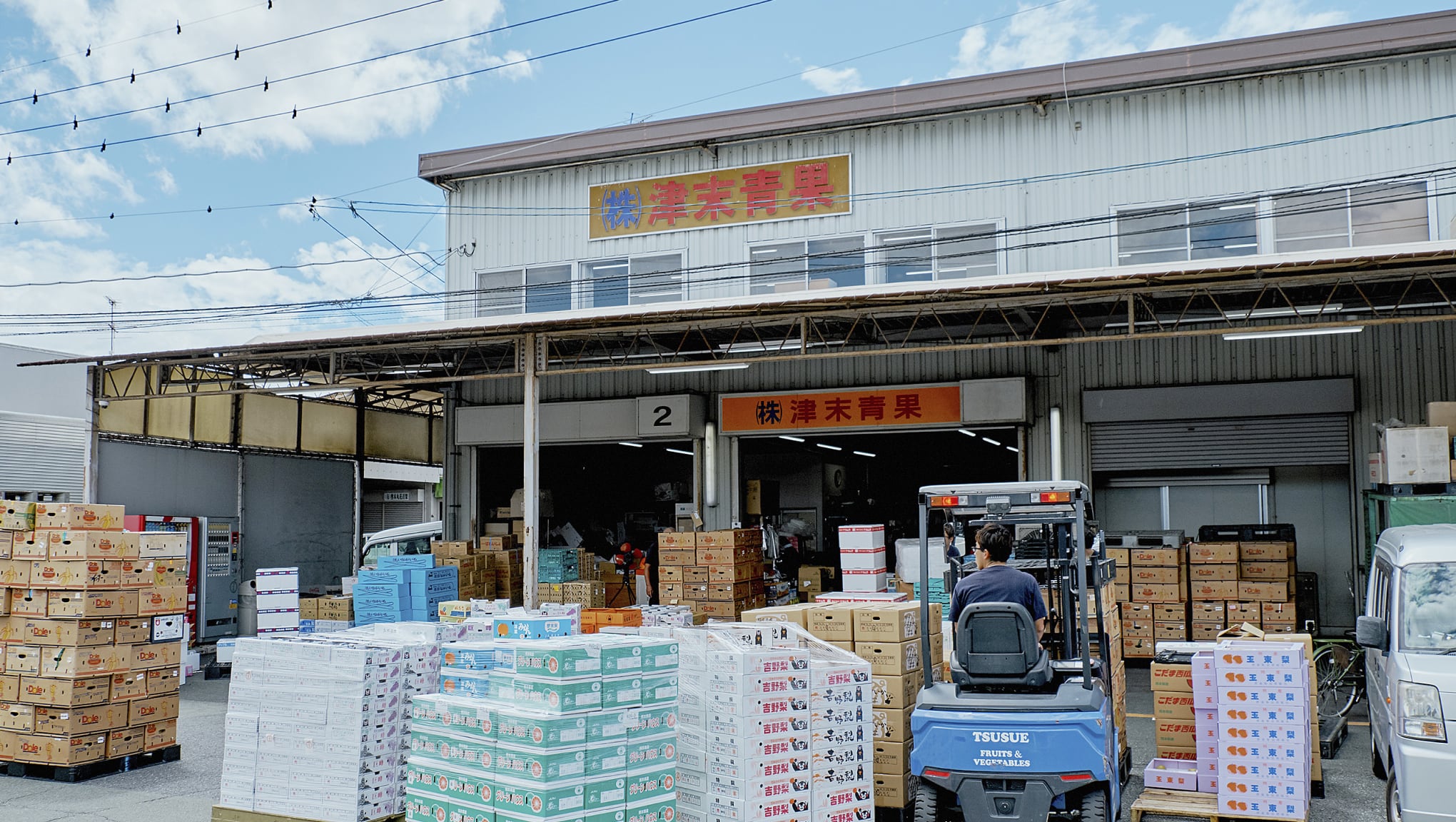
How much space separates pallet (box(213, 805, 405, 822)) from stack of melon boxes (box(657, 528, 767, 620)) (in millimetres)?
8867

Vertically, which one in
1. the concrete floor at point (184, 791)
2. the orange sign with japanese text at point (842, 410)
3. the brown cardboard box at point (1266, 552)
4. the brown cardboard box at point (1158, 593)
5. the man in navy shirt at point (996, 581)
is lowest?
the concrete floor at point (184, 791)

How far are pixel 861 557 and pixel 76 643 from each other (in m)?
8.33

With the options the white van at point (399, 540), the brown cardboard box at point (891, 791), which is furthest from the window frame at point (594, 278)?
the brown cardboard box at point (891, 791)

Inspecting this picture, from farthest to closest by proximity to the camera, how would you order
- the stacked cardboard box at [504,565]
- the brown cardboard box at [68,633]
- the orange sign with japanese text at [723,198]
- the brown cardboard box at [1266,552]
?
the stacked cardboard box at [504,565], the orange sign with japanese text at [723,198], the brown cardboard box at [1266,552], the brown cardboard box at [68,633]

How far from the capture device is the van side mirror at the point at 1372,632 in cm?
672

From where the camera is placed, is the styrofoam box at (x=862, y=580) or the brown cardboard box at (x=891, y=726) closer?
the brown cardboard box at (x=891, y=726)

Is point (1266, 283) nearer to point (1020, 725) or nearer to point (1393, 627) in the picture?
point (1393, 627)

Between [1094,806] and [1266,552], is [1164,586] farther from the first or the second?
[1094,806]

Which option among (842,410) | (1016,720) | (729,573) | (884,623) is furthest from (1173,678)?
(842,410)

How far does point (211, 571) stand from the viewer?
1861 centimetres

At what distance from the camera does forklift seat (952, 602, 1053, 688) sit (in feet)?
20.6

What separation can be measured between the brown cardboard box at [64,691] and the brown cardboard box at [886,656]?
22.2 ft

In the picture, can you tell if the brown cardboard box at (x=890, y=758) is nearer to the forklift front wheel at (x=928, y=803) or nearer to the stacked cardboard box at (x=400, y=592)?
the forklift front wheel at (x=928, y=803)

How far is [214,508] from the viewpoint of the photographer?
63.5ft
